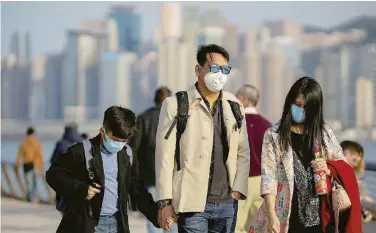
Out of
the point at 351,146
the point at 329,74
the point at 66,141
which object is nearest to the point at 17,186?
the point at 66,141

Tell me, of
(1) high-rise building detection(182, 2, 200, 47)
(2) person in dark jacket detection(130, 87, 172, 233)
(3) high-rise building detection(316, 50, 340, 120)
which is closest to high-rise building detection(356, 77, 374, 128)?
(3) high-rise building detection(316, 50, 340, 120)

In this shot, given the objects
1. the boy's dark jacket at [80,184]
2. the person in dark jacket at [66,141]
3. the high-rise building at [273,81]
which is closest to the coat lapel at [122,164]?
the boy's dark jacket at [80,184]

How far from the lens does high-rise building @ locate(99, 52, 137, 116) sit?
9912cm

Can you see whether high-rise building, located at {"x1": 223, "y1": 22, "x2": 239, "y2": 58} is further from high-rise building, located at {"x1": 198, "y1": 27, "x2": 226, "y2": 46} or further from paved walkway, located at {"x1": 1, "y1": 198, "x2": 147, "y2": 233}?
paved walkway, located at {"x1": 1, "y1": 198, "x2": 147, "y2": 233}

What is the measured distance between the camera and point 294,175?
4410 millimetres

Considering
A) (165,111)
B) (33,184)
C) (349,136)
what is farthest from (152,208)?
(349,136)

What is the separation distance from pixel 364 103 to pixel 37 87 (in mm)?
36196

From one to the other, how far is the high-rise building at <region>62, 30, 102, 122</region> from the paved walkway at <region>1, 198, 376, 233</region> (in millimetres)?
84964

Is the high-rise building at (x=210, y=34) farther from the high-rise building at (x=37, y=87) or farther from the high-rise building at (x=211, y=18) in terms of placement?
the high-rise building at (x=37, y=87)

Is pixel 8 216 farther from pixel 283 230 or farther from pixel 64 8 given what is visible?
pixel 64 8

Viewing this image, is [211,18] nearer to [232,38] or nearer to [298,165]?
[232,38]

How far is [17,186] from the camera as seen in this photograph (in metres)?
15.6

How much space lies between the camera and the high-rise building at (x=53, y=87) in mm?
100844

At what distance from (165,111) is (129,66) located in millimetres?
103113
